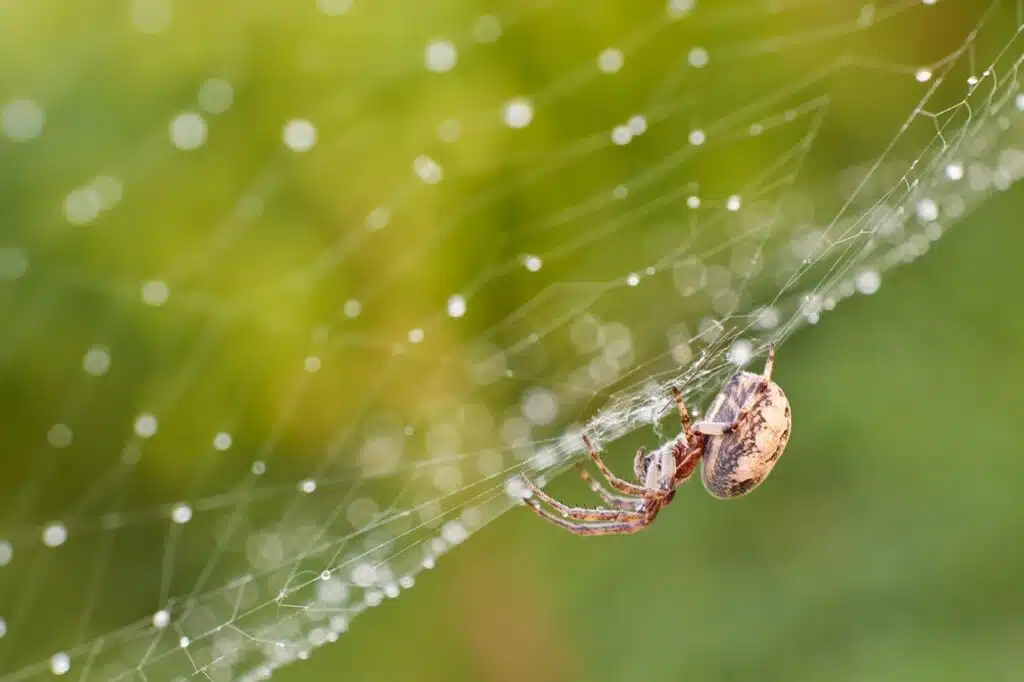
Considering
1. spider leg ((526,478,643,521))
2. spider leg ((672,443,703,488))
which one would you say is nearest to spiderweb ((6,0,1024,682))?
spider leg ((526,478,643,521))

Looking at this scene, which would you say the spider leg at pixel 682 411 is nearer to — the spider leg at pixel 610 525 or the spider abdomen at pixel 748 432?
the spider abdomen at pixel 748 432

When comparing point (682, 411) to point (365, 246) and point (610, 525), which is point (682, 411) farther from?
point (365, 246)

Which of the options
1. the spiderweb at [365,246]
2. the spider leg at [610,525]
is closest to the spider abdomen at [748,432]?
the spider leg at [610,525]

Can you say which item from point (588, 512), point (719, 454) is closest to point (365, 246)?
point (588, 512)

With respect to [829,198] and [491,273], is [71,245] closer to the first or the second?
[491,273]

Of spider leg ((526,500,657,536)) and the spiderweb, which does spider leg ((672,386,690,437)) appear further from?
the spiderweb

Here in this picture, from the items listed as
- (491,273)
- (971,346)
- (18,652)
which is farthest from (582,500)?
(18,652)
